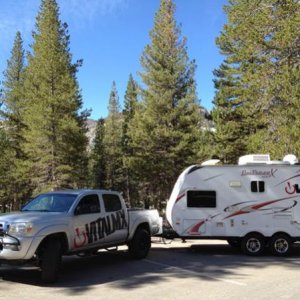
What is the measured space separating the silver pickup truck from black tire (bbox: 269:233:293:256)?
3.65 metres

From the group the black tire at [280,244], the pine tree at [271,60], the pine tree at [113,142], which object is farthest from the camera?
the pine tree at [113,142]

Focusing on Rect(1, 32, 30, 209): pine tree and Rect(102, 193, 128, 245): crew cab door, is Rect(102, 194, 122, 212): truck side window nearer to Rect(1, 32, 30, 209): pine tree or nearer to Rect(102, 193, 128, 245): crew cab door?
Rect(102, 193, 128, 245): crew cab door

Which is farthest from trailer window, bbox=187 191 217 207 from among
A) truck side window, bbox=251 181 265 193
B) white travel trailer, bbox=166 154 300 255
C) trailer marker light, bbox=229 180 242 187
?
truck side window, bbox=251 181 265 193

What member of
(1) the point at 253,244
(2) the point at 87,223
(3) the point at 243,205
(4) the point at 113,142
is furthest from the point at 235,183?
(4) the point at 113,142

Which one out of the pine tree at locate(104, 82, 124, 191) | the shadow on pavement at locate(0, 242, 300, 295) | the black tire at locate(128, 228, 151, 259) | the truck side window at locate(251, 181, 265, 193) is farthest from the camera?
the pine tree at locate(104, 82, 124, 191)

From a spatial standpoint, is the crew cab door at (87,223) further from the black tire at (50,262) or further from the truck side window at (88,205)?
the black tire at (50,262)

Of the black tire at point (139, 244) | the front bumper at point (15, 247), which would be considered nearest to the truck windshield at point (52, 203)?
the front bumper at point (15, 247)

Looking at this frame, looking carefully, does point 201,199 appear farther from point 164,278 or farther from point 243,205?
point 164,278

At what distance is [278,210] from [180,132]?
18819 mm

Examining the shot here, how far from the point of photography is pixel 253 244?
45.5 feet

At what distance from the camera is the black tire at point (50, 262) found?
350 inches

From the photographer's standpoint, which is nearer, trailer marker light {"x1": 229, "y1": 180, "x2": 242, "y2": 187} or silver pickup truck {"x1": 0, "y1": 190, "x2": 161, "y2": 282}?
silver pickup truck {"x1": 0, "y1": 190, "x2": 161, "y2": 282}

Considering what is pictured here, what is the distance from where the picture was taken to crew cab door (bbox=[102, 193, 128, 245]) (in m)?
11.1

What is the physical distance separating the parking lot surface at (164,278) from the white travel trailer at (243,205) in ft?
1.98
